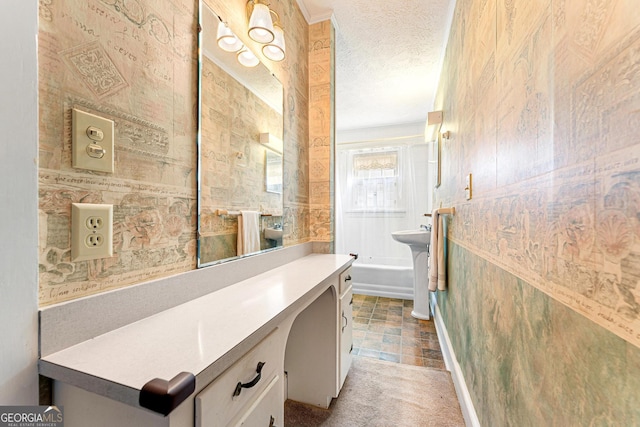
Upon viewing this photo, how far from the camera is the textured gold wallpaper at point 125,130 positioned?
0.56 meters

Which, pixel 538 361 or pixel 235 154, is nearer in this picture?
pixel 538 361

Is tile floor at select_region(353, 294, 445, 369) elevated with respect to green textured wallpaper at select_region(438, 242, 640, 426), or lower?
lower

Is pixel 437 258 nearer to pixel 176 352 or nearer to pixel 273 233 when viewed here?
pixel 273 233

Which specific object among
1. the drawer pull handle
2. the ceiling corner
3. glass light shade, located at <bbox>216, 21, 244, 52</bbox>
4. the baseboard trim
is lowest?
the baseboard trim

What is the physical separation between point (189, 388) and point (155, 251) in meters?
0.47

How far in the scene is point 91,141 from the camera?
24.6 inches

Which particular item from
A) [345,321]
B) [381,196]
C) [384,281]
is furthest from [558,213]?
[381,196]

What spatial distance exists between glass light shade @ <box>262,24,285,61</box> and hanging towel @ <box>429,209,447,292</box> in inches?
63.5

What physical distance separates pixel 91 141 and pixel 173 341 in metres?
0.52

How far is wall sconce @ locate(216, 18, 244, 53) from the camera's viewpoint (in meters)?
1.08

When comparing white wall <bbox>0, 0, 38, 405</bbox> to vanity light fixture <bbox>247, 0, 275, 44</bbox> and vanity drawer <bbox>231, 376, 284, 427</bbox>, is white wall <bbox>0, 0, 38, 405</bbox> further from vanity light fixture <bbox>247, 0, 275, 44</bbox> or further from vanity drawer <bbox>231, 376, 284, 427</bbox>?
vanity light fixture <bbox>247, 0, 275, 44</bbox>

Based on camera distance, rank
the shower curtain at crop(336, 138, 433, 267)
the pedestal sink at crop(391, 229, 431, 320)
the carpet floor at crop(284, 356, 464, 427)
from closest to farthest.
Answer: the carpet floor at crop(284, 356, 464, 427) < the pedestal sink at crop(391, 229, 431, 320) < the shower curtain at crop(336, 138, 433, 267)

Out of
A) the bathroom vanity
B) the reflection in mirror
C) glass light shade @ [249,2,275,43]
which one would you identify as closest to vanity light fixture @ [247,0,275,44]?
glass light shade @ [249,2,275,43]

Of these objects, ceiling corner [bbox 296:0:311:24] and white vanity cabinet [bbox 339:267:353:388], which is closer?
white vanity cabinet [bbox 339:267:353:388]
